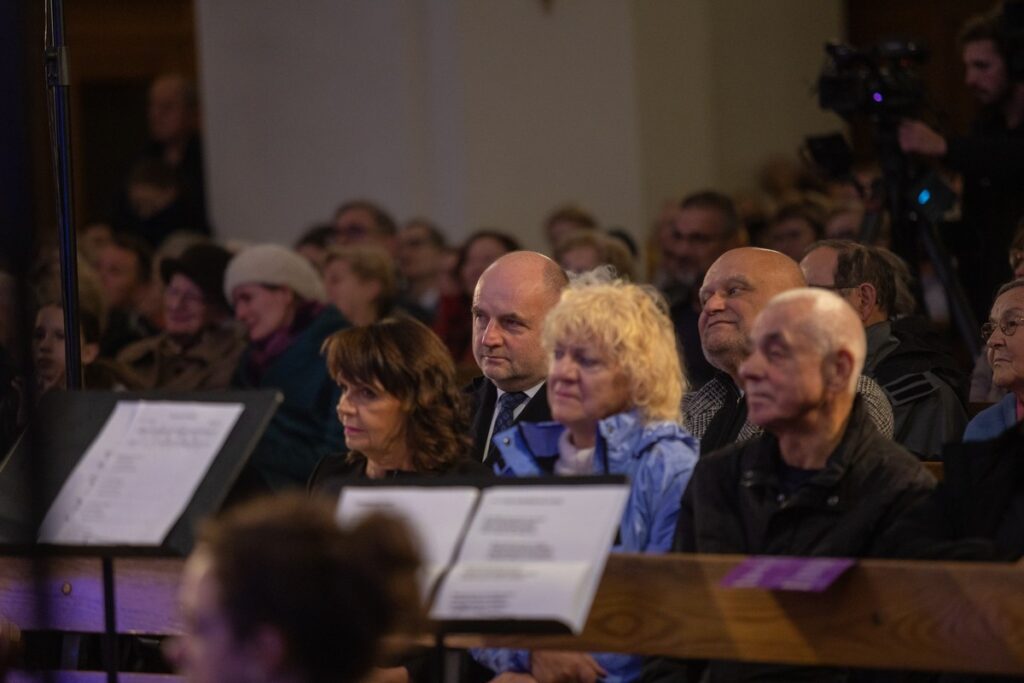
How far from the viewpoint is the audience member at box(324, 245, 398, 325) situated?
250 inches

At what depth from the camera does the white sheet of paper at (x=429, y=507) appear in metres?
2.53

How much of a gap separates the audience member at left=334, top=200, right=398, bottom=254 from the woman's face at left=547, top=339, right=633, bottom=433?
177 inches

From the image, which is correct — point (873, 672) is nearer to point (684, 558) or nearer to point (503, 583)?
point (684, 558)

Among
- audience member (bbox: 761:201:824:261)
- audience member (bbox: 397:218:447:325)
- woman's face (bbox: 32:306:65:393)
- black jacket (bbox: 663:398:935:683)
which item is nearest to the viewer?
black jacket (bbox: 663:398:935:683)

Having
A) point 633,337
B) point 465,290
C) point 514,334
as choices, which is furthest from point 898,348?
point 465,290

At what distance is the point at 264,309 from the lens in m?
5.72

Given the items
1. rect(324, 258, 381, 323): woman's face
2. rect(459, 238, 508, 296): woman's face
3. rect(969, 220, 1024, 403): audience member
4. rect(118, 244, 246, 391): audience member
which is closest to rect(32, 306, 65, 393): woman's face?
rect(118, 244, 246, 391): audience member

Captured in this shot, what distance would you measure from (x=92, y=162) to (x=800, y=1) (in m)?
4.43

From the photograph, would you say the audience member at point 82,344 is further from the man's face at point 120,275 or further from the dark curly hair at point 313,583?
the dark curly hair at point 313,583

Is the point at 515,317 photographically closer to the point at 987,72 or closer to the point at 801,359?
the point at 801,359

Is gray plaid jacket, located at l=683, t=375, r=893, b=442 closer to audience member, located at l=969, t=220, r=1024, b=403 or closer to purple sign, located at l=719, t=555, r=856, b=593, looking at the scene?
audience member, located at l=969, t=220, r=1024, b=403

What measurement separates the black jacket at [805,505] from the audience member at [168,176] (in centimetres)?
581

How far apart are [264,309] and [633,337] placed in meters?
2.74

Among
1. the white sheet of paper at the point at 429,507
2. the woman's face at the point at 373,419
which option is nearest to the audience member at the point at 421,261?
the woman's face at the point at 373,419
